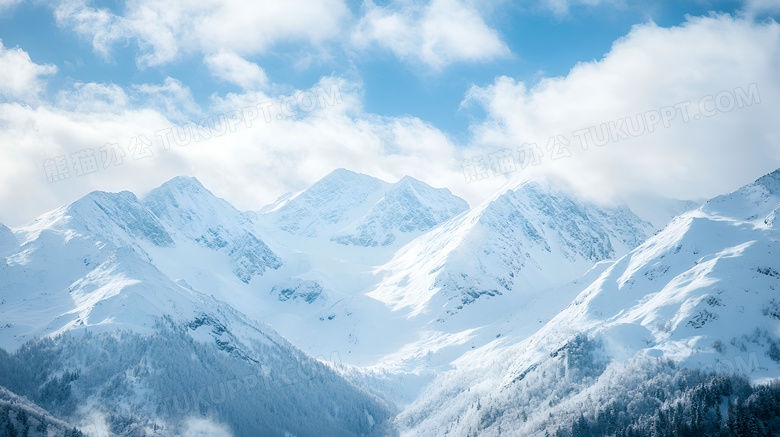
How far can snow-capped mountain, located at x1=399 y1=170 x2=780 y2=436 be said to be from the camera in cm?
13050

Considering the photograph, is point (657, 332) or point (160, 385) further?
point (160, 385)

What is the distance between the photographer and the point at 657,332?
145 m

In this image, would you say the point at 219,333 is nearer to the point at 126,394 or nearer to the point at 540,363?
the point at 126,394

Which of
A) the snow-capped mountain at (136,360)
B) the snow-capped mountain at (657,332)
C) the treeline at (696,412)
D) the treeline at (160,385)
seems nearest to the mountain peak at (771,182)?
the snow-capped mountain at (657,332)

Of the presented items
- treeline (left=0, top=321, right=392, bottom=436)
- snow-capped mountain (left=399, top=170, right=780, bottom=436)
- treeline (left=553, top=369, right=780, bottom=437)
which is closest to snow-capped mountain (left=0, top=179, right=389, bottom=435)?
treeline (left=0, top=321, right=392, bottom=436)

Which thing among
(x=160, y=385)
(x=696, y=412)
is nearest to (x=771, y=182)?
(x=696, y=412)

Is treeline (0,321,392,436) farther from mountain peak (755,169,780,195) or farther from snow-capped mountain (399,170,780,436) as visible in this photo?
mountain peak (755,169,780,195)

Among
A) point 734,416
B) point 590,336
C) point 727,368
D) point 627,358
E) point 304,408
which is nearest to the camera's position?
point 734,416

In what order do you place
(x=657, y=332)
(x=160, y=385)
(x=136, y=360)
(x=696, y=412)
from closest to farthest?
1. (x=696, y=412)
2. (x=657, y=332)
3. (x=160, y=385)
4. (x=136, y=360)

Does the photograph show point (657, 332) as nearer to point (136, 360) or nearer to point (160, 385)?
point (160, 385)

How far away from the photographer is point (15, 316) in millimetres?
172375

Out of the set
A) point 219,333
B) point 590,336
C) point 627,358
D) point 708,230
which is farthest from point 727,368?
point 219,333

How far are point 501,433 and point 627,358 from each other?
131 ft

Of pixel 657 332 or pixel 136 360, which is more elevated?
pixel 136 360
